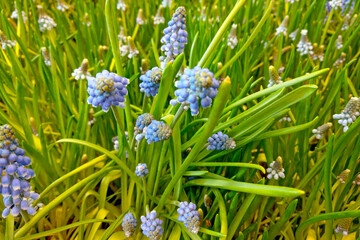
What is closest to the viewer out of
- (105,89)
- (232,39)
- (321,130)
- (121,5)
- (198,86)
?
(198,86)

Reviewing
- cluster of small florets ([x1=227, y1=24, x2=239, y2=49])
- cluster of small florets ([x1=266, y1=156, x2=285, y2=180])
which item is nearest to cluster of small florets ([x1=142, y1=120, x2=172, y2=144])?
cluster of small florets ([x1=266, y1=156, x2=285, y2=180])

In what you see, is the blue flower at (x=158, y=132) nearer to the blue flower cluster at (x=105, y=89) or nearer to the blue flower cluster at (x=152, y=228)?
the blue flower cluster at (x=105, y=89)

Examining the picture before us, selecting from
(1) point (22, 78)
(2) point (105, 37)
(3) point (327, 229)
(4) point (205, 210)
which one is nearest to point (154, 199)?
(4) point (205, 210)

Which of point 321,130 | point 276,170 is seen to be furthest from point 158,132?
point 321,130

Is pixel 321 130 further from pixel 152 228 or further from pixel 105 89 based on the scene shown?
pixel 105 89

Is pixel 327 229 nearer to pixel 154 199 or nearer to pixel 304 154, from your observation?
pixel 304 154

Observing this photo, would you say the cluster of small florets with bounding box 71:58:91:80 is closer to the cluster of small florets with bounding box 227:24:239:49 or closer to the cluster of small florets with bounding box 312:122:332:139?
the cluster of small florets with bounding box 227:24:239:49
